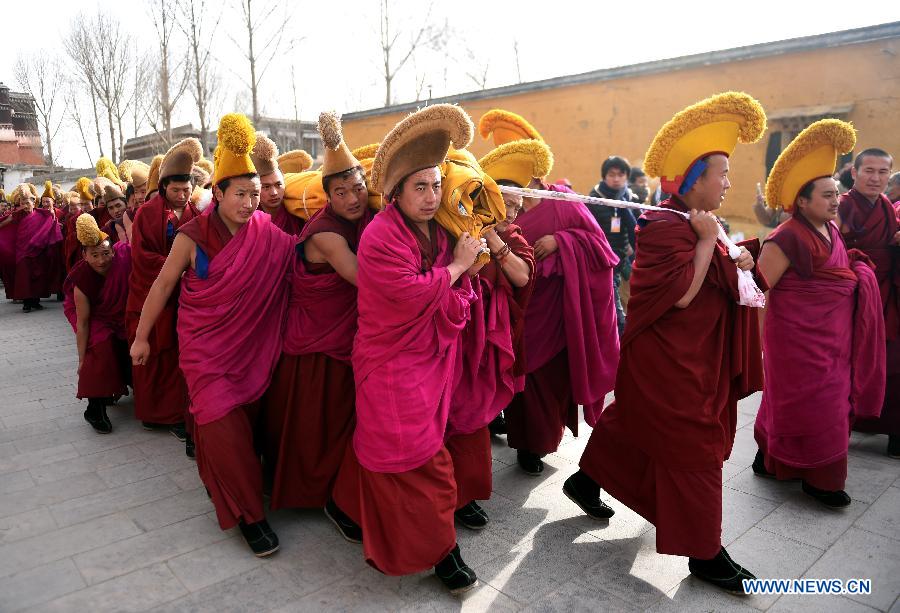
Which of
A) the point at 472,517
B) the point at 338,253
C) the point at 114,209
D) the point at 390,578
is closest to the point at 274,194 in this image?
the point at 338,253

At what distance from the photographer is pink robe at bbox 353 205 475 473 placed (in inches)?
102

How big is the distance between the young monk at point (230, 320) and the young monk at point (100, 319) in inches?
72.2

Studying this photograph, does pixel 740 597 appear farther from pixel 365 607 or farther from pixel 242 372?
pixel 242 372

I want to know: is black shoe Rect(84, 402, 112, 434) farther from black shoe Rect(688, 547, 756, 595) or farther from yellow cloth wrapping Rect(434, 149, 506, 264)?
black shoe Rect(688, 547, 756, 595)

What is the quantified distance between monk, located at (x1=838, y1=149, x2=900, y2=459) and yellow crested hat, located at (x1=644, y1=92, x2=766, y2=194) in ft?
6.15

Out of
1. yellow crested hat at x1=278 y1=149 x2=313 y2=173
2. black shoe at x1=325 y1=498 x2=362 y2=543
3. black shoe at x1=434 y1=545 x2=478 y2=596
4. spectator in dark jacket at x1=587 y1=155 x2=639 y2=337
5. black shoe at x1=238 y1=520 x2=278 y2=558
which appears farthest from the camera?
spectator in dark jacket at x1=587 y1=155 x2=639 y2=337

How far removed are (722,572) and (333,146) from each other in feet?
8.72

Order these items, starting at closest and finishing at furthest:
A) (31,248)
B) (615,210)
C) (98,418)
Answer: (98,418) < (615,210) < (31,248)

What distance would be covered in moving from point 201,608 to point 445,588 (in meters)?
1.02

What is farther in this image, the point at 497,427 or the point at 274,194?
the point at 497,427

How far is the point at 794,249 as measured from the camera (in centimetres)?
348

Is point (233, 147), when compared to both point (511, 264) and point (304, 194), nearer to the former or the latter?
point (304, 194)

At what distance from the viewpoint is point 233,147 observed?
3139 millimetres

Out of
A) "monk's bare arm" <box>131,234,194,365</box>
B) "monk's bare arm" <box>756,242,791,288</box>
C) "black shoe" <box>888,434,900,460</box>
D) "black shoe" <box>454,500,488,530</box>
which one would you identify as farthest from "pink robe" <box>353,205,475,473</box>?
"black shoe" <box>888,434,900,460</box>
